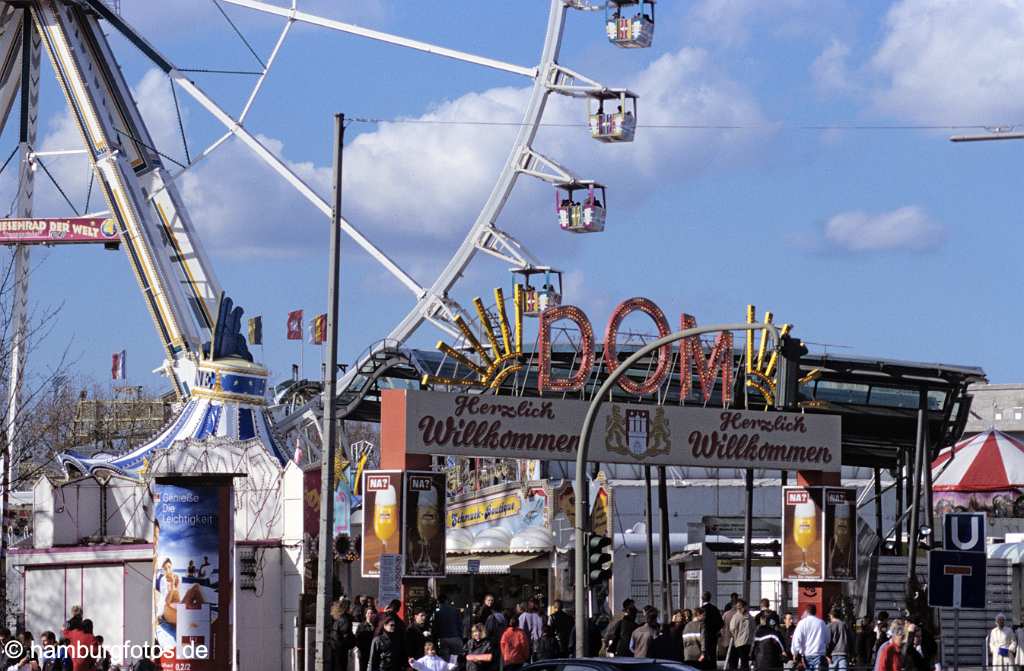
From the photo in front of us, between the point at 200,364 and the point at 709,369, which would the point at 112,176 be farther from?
the point at 709,369

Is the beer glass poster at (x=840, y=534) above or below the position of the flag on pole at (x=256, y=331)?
below

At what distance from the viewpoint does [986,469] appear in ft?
197

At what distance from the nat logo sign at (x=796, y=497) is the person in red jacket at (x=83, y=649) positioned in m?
Result: 17.0

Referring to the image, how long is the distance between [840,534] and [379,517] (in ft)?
39.3

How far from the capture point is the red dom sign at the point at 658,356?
38250 mm

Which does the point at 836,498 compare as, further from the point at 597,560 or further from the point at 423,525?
the point at 597,560

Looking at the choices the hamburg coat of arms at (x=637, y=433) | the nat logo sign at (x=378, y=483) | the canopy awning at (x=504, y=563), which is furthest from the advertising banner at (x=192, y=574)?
the canopy awning at (x=504, y=563)

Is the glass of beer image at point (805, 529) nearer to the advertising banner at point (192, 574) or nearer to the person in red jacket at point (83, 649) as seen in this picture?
the advertising banner at point (192, 574)

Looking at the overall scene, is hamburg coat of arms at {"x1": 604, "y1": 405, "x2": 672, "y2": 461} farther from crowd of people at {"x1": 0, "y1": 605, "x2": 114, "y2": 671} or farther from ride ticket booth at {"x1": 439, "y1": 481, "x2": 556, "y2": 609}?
crowd of people at {"x1": 0, "y1": 605, "x2": 114, "y2": 671}

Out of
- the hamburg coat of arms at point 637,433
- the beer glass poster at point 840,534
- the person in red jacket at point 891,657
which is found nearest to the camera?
the person in red jacket at point 891,657

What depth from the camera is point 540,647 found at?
2738 cm

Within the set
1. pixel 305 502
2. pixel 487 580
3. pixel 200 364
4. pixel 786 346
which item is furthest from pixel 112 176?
pixel 786 346

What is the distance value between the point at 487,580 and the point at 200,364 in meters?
9.92

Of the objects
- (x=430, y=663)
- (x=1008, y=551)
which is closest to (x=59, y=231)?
(x=1008, y=551)
